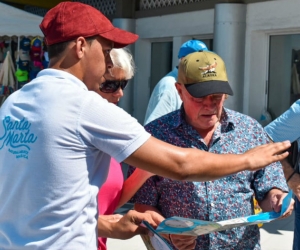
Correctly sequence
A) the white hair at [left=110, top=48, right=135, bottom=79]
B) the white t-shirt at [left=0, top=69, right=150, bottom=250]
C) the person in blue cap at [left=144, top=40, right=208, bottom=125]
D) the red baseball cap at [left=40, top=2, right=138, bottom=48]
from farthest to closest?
the person in blue cap at [left=144, top=40, right=208, bottom=125], the white hair at [left=110, top=48, right=135, bottom=79], the red baseball cap at [left=40, top=2, right=138, bottom=48], the white t-shirt at [left=0, top=69, right=150, bottom=250]

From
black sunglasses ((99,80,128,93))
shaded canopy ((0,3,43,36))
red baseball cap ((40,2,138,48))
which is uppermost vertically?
shaded canopy ((0,3,43,36))

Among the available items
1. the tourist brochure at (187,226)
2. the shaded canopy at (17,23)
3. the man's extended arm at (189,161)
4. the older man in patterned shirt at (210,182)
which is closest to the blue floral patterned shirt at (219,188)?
the older man in patterned shirt at (210,182)

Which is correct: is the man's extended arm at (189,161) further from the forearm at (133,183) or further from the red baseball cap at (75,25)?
the forearm at (133,183)

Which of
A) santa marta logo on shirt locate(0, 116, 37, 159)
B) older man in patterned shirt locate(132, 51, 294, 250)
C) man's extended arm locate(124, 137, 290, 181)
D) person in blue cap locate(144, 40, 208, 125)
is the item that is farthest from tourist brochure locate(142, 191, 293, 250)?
person in blue cap locate(144, 40, 208, 125)

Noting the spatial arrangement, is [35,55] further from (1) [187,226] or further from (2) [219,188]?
(1) [187,226]

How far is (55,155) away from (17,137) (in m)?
0.15

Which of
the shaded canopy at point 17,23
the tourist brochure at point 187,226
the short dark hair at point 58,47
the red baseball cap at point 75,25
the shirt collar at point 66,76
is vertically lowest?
the tourist brochure at point 187,226

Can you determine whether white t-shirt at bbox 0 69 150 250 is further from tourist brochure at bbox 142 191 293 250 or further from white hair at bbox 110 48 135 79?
white hair at bbox 110 48 135 79

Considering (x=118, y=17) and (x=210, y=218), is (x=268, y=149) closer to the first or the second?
(x=210, y=218)

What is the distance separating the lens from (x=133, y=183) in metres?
2.36

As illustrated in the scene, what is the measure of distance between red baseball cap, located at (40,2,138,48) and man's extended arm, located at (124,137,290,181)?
403 millimetres

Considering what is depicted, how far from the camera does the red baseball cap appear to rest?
177 centimetres

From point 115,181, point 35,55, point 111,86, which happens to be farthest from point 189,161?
point 35,55

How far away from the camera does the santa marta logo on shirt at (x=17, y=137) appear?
167cm
